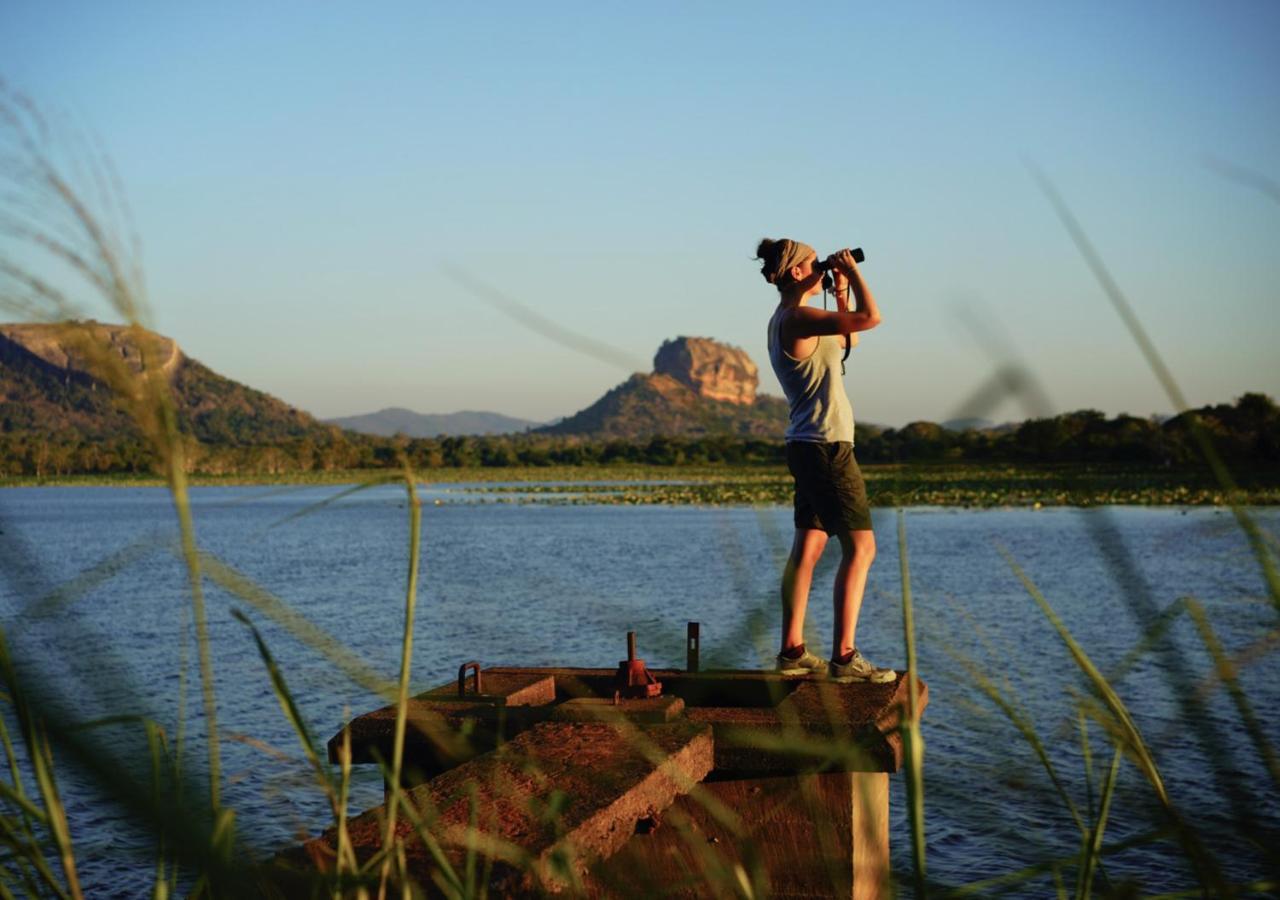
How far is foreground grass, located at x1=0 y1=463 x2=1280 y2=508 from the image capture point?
50.0 inches

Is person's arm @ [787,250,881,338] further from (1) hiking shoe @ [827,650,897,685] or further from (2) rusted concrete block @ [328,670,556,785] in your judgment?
(2) rusted concrete block @ [328,670,556,785]

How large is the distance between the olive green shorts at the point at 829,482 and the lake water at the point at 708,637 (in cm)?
36

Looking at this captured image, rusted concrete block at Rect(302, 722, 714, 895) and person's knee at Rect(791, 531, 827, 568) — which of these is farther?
person's knee at Rect(791, 531, 827, 568)

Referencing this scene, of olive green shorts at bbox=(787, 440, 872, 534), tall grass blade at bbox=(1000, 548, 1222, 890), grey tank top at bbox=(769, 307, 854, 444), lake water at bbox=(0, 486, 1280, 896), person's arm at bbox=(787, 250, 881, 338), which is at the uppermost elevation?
person's arm at bbox=(787, 250, 881, 338)

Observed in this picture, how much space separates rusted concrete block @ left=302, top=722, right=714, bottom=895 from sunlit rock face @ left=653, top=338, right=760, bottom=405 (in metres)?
0.50

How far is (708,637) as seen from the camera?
1769cm

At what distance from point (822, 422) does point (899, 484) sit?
380cm

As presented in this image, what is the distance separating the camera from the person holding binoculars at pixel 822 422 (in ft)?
15.5

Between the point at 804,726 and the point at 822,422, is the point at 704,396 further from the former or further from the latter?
the point at 822,422

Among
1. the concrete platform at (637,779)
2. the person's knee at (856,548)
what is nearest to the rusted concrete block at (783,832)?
the concrete platform at (637,779)

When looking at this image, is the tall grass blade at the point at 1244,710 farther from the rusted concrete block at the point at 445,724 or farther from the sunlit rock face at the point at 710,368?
the rusted concrete block at the point at 445,724

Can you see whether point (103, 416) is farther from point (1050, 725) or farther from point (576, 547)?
point (576, 547)

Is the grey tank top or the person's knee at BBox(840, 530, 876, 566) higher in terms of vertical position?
the grey tank top

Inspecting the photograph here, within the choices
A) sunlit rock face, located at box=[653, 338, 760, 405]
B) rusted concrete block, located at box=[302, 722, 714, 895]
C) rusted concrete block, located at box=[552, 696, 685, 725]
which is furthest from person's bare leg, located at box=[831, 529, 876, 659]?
sunlit rock face, located at box=[653, 338, 760, 405]
